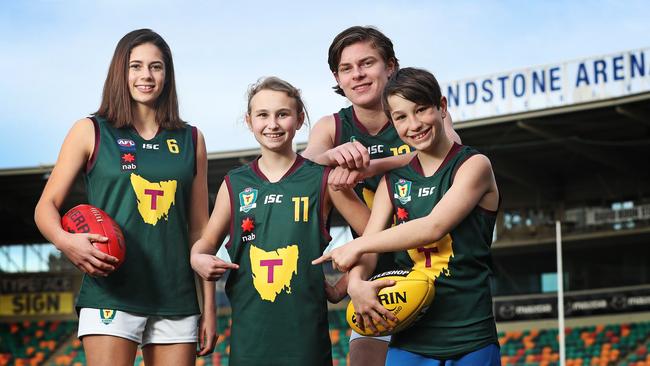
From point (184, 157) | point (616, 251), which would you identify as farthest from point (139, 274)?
point (616, 251)

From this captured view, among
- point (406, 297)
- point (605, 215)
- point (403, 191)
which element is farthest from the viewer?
point (605, 215)

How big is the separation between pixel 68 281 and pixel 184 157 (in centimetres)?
2506

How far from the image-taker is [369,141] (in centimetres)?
480

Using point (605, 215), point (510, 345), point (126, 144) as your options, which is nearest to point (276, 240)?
point (126, 144)

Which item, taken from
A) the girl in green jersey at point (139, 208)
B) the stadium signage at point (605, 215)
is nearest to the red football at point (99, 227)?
the girl in green jersey at point (139, 208)

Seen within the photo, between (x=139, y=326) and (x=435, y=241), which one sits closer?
(x=435, y=241)

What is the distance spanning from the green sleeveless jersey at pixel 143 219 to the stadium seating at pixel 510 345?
17944 mm

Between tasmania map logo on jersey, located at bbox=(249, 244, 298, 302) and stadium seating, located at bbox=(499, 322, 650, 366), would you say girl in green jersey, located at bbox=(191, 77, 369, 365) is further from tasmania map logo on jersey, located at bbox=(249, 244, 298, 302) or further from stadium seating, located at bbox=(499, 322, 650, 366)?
stadium seating, located at bbox=(499, 322, 650, 366)

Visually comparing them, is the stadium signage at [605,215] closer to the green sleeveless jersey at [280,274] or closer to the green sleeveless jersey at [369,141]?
the green sleeveless jersey at [369,141]

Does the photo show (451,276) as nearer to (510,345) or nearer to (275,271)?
(275,271)

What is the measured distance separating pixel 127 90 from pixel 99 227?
2.27 ft

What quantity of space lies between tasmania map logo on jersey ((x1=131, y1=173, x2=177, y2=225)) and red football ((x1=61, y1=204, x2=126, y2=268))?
0.17 metres

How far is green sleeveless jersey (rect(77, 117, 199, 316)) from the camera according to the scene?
432cm

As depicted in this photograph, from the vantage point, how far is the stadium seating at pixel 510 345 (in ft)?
74.3
